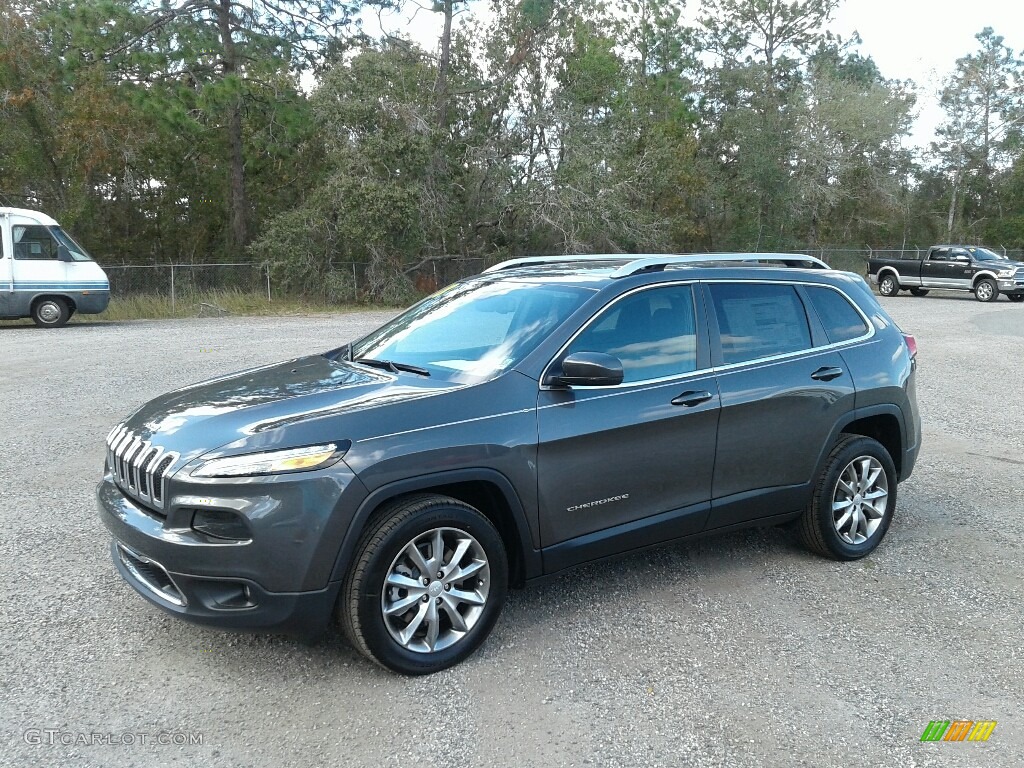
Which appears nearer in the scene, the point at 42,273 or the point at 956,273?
the point at 42,273

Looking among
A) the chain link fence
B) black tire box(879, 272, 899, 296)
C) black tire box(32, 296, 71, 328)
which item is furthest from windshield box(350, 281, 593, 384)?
black tire box(879, 272, 899, 296)

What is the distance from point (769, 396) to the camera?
4.53 m

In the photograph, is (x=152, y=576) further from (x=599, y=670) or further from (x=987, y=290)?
(x=987, y=290)

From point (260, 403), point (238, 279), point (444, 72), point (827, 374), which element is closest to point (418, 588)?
point (260, 403)

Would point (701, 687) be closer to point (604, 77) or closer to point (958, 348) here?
point (958, 348)

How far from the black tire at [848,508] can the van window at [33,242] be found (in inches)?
714

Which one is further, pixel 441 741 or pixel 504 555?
pixel 504 555

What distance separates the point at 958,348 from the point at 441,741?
15.1 m

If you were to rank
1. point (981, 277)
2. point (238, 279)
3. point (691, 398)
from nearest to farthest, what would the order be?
point (691, 398) < point (238, 279) < point (981, 277)

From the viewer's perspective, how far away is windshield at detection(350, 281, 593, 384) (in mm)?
4031

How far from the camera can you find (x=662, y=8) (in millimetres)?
41875

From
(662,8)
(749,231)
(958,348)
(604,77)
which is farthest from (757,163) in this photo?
(958,348)

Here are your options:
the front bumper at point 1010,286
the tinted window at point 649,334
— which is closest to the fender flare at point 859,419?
the tinted window at point 649,334

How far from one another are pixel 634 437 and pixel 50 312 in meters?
18.1
